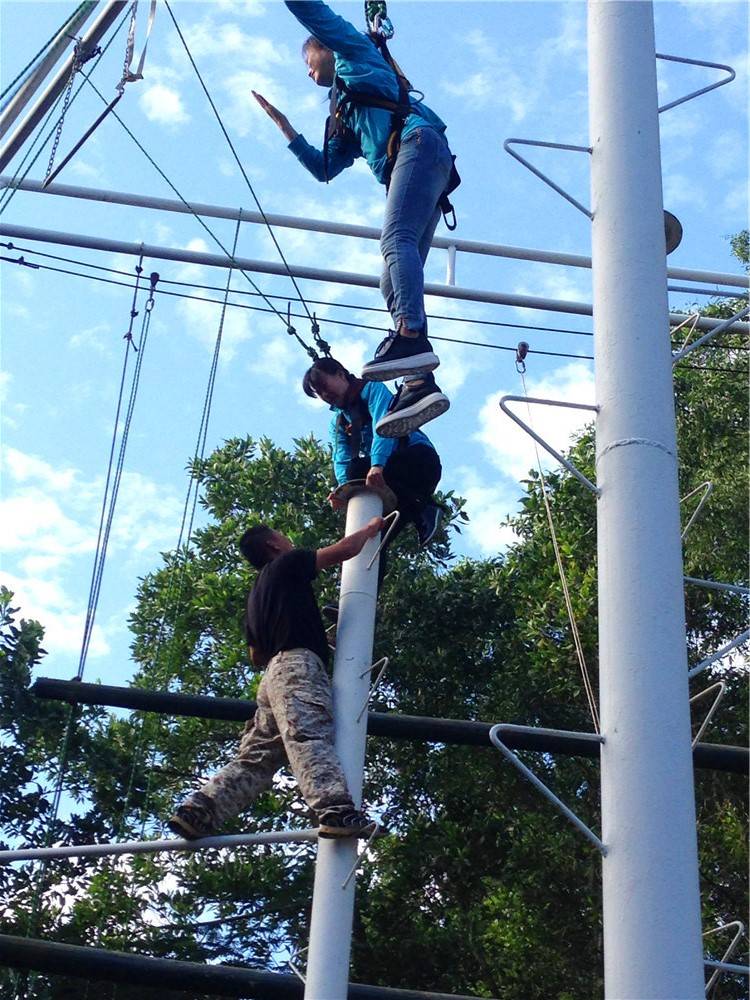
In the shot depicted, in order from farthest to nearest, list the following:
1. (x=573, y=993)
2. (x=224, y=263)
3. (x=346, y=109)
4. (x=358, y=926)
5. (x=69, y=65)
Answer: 1. (x=358, y=926)
2. (x=573, y=993)
3. (x=224, y=263)
4. (x=69, y=65)
5. (x=346, y=109)

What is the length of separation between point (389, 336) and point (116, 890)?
26.5ft

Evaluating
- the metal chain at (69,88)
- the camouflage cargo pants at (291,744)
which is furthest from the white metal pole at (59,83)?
the camouflage cargo pants at (291,744)

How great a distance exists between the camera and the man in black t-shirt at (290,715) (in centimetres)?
447

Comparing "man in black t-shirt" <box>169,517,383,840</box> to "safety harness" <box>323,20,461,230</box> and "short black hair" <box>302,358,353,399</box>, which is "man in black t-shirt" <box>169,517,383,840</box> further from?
"safety harness" <box>323,20,461,230</box>

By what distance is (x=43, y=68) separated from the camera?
7.06 metres

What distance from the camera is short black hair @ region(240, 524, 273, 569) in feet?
18.6

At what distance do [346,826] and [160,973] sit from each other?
4.64 ft

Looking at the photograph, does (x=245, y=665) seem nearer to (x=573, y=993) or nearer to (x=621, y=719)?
(x=573, y=993)

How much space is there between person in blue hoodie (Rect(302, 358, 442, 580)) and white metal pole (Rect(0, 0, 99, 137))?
251 cm

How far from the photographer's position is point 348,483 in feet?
17.0

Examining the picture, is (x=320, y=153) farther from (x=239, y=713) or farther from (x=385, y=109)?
(x=239, y=713)

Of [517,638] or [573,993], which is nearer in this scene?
[573,993]

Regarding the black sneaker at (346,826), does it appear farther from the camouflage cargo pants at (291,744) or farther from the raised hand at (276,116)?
the raised hand at (276,116)

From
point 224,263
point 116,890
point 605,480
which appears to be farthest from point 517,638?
point 605,480
